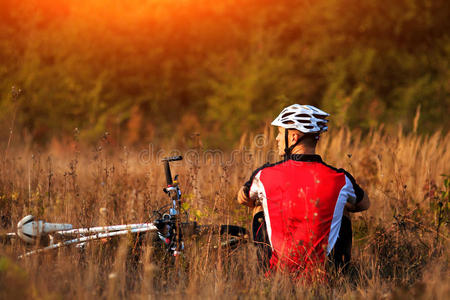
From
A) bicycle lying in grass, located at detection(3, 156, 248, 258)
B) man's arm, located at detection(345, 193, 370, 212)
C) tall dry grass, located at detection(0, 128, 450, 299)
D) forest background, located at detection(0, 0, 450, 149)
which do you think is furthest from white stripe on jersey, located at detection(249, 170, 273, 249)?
forest background, located at detection(0, 0, 450, 149)

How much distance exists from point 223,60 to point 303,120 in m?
17.8

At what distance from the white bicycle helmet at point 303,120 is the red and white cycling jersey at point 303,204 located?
237 millimetres

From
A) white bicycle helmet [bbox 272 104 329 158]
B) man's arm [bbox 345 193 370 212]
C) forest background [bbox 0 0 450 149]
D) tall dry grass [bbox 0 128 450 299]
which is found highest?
forest background [bbox 0 0 450 149]

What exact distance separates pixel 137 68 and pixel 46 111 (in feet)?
16.6

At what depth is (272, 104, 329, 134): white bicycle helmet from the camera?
4.00 meters

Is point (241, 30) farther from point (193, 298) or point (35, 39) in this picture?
point (193, 298)

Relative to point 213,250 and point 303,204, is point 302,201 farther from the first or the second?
point 213,250

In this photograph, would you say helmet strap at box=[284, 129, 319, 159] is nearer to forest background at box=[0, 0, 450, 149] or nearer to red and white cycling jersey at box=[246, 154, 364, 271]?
red and white cycling jersey at box=[246, 154, 364, 271]

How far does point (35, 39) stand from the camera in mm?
17766

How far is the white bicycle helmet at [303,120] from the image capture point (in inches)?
158

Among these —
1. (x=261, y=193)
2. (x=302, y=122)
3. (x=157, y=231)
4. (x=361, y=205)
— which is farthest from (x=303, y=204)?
(x=157, y=231)

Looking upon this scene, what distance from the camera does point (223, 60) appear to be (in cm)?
2147

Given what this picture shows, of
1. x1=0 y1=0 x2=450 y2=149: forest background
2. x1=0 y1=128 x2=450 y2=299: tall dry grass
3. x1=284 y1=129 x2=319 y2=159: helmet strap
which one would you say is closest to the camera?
x1=0 y1=128 x2=450 y2=299: tall dry grass

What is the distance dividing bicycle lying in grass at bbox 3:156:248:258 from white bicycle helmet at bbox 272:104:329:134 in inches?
38.6
